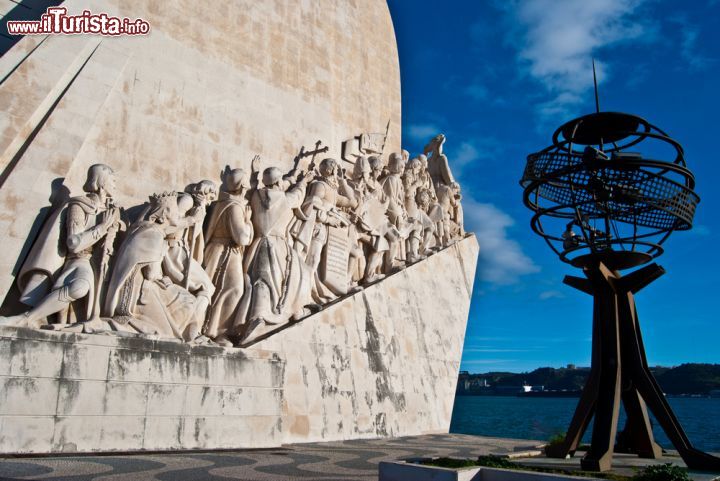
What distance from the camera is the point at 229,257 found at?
7637 mm

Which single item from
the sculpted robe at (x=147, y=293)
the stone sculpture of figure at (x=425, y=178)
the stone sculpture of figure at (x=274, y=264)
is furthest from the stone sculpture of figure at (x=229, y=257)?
the stone sculpture of figure at (x=425, y=178)

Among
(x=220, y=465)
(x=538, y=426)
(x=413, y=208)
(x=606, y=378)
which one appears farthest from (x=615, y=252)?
(x=538, y=426)

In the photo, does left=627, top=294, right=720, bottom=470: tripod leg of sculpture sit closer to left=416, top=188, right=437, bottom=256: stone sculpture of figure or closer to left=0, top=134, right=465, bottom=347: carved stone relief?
left=0, top=134, right=465, bottom=347: carved stone relief

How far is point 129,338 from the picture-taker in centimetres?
572

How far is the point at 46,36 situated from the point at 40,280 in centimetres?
258

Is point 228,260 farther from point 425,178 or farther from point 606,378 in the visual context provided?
point 425,178

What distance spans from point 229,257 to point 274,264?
576 millimetres

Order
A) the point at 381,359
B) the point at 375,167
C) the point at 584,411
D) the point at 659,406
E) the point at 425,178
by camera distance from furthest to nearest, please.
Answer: the point at 425,178 < the point at 375,167 < the point at 381,359 < the point at 584,411 < the point at 659,406

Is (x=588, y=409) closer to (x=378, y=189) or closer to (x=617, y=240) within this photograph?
(x=617, y=240)

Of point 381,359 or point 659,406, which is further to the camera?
point 381,359

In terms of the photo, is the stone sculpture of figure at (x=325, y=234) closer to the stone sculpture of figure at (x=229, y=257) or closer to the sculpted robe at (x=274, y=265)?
the sculpted robe at (x=274, y=265)

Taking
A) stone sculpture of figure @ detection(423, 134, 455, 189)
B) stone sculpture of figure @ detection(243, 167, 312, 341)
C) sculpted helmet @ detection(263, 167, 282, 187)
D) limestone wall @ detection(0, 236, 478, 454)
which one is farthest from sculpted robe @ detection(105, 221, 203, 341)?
stone sculpture of figure @ detection(423, 134, 455, 189)

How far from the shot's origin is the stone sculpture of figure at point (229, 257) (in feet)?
24.2

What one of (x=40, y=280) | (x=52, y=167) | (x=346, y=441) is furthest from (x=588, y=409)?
(x=52, y=167)
